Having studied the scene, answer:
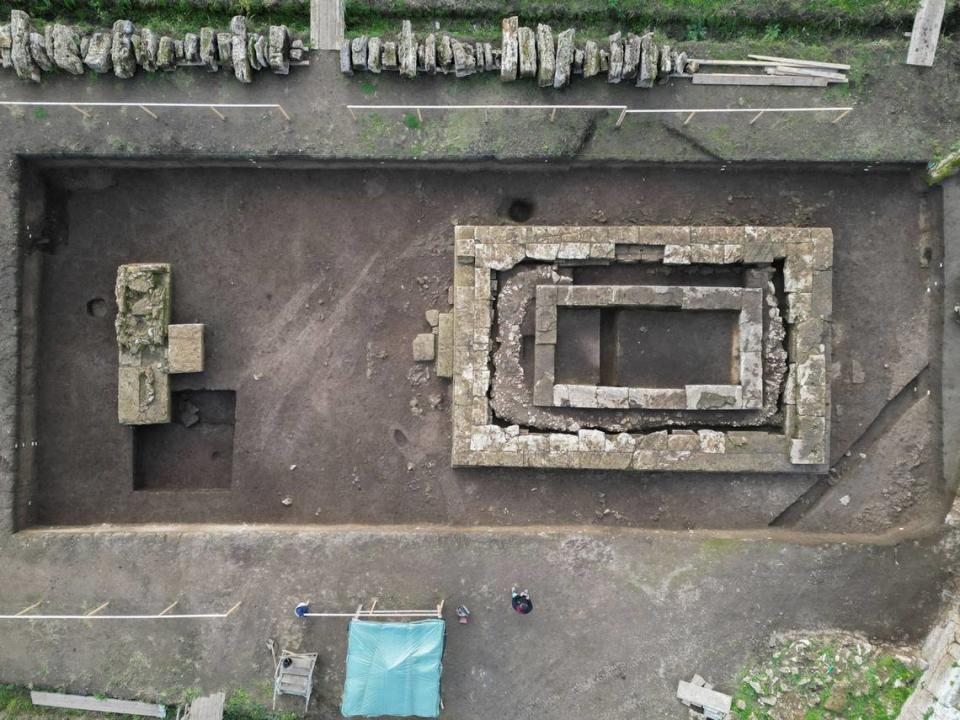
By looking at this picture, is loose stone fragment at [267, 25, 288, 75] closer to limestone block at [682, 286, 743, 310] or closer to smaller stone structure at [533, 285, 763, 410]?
smaller stone structure at [533, 285, 763, 410]

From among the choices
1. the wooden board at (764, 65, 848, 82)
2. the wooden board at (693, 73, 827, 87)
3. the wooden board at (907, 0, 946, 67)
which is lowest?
the wooden board at (693, 73, 827, 87)

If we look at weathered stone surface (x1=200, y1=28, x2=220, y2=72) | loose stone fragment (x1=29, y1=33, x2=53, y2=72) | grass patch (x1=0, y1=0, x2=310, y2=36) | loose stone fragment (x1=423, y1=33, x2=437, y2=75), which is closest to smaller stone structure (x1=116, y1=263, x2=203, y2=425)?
loose stone fragment (x1=29, y1=33, x2=53, y2=72)

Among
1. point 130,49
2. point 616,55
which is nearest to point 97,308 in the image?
point 130,49

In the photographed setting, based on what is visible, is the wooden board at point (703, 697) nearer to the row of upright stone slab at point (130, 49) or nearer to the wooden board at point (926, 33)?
the wooden board at point (926, 33)

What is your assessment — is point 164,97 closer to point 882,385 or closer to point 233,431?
point 233,431

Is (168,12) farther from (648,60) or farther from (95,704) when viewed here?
(95,704)

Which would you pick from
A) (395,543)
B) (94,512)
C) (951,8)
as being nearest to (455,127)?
(395,543)
